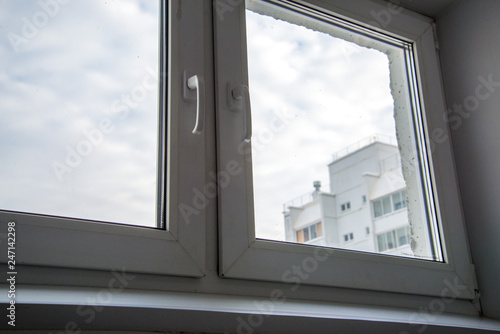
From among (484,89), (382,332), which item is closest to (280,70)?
(484,89)

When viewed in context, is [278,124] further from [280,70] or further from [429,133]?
[429,133]

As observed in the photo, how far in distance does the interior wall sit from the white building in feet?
0.55

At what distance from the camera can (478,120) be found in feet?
4.46

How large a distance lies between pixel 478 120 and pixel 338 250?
0.52 metres

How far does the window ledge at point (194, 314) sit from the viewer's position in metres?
0.77

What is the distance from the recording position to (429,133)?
1390mm

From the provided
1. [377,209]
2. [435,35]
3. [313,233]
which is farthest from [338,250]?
[435,35]

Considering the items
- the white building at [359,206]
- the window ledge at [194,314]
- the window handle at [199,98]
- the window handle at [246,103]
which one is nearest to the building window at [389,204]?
the white building at [359,206]

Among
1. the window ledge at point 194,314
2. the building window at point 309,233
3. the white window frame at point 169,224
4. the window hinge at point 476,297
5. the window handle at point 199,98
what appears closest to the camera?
the window ledge at point 194,314

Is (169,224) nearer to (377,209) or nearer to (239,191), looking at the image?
(239,191)

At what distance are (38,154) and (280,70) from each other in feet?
1.94

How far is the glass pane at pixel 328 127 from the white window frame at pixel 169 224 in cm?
15

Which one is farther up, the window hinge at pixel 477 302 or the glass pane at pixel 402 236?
the glass pane at pixel 402 236

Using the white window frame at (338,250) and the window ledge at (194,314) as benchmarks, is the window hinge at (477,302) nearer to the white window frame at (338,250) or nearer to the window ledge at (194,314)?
the white window frame at (338,250)
